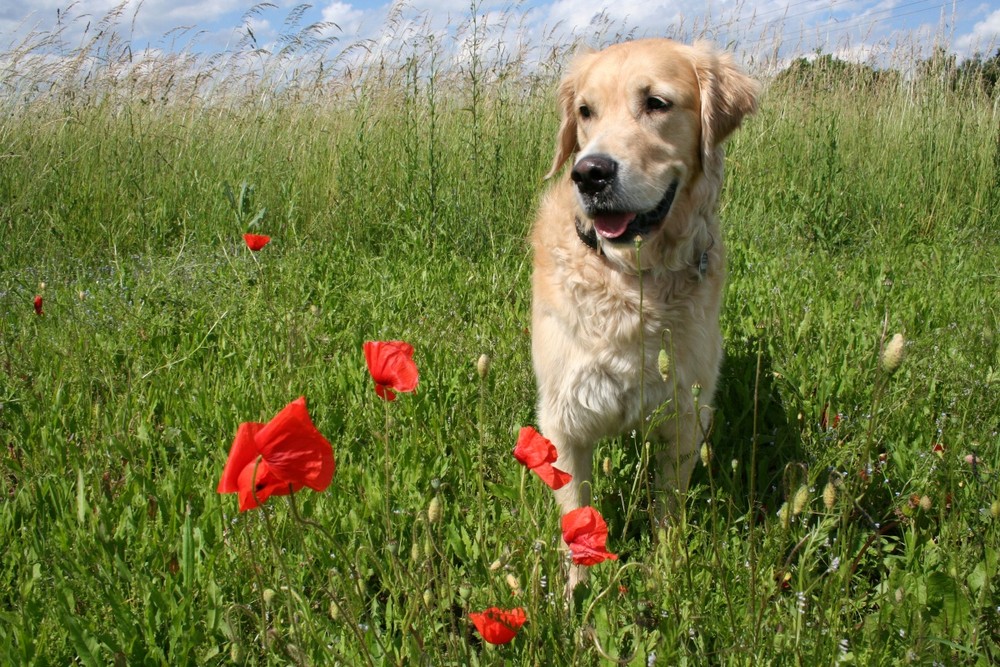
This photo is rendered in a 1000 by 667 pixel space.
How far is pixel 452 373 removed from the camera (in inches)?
112

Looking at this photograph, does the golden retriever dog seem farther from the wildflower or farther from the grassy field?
the wildflower

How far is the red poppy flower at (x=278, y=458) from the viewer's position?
82 centimetres

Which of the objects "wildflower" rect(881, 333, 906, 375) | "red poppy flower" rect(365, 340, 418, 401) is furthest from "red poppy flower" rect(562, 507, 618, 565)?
"wildflower" rect(881, 333, 906, 375)

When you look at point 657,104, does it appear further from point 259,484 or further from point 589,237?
point 259,484

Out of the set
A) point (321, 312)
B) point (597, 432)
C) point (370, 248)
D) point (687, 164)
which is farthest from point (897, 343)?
point (370, 248)

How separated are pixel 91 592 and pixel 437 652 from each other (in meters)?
0.91

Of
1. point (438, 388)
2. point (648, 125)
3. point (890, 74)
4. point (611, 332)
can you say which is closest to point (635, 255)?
point (611, 332)

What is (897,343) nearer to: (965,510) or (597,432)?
(965,510)

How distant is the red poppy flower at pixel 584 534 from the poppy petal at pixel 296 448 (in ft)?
1.24

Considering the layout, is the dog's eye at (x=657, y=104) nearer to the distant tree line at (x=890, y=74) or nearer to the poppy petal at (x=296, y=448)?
the poppy petal at (x=296, y=448)

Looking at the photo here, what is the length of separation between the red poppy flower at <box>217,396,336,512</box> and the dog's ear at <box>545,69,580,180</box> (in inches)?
79.3

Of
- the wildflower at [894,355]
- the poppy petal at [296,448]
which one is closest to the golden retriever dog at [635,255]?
the wildflower at [894,355]

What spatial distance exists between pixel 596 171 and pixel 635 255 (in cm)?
36

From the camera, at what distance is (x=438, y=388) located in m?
2.73
